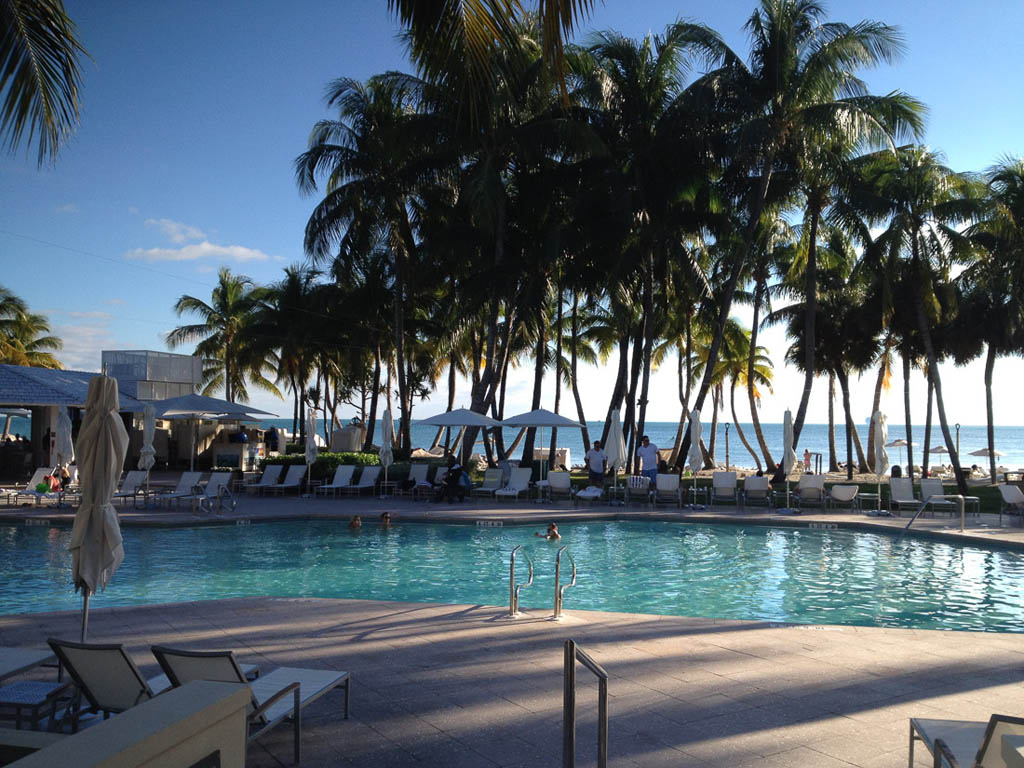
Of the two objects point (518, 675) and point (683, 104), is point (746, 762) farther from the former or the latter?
point (683, 104)

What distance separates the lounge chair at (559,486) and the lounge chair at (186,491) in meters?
8.01

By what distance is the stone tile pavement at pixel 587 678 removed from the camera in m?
4.29

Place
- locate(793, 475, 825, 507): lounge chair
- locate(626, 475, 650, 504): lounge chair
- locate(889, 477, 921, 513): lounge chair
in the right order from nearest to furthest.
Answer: locate(889, 477, 921, 513): lounge chair
locate(793, 475, 825, 507): lounge chair
locate(626, 475, 650, 504): lounge chair

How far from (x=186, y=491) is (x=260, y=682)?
566 inches

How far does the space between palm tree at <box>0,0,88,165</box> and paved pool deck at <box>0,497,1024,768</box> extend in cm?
390

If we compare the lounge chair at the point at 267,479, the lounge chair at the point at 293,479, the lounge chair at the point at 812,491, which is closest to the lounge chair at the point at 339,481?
the lounge chair at the point at 293,479

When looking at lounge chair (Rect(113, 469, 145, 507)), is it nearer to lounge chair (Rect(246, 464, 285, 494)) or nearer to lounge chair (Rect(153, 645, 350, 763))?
lounge chair (Rect(246, 464, 285, 494))

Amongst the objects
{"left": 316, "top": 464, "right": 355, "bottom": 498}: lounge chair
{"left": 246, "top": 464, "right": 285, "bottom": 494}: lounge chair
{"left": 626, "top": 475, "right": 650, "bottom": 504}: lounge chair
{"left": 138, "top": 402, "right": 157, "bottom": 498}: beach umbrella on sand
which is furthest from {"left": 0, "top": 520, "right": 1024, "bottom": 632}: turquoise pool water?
{"left": 246, "top": 464, "right": 285, "bottom": 494}: lounge chair

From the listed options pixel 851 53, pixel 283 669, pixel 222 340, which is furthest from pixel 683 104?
pixel 222 340

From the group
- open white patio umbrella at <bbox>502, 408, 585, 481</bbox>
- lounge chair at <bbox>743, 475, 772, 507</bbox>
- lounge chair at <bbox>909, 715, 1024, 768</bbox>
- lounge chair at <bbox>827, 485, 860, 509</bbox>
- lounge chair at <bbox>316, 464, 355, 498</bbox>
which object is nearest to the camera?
lounge chair at <bbox>909, 715, 1024, 768</bbox>

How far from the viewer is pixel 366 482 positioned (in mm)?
20688

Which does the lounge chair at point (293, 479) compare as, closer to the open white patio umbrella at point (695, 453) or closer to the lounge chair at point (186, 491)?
the lounge chair at point (186, 491)

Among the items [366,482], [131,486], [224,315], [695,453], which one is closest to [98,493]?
[131,486]

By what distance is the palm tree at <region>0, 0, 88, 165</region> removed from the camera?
5.55 meters
